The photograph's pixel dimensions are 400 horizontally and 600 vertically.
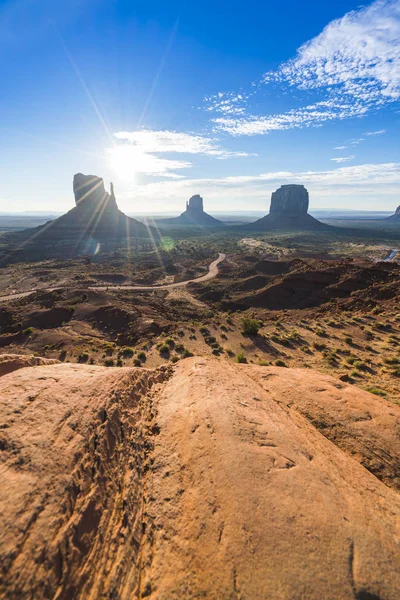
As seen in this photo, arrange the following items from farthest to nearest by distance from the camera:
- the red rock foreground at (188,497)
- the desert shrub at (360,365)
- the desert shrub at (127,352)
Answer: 1. the desert shrub at (127,352)
2. the desert shrub at (360,365)
3. the red rock foreground at (188,497)

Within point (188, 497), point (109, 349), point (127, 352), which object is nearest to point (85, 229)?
point (109, 349)

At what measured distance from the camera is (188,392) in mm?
11781

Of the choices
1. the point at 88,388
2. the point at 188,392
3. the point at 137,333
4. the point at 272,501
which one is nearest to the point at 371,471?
the point at 272,501

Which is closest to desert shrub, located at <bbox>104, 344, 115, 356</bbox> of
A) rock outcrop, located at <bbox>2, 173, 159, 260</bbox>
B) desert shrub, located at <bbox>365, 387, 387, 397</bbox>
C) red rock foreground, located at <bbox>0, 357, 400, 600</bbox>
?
red rock foreground, located at <bbox>0, 357, 400, 600</bbox>

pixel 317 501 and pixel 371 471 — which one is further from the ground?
pixel 317 501

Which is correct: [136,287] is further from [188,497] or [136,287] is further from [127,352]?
[188,497]

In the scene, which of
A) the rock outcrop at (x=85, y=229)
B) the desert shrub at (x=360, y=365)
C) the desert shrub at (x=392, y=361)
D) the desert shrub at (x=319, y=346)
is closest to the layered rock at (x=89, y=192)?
the rock outcrop at (x=85, y=229)

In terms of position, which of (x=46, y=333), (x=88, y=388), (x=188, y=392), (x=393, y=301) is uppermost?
(x=88, y=388)

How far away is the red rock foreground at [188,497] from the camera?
539cm

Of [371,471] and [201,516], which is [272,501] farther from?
[371,471]

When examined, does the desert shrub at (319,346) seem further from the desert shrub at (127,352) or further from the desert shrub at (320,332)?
the desert shrub at (127,352)

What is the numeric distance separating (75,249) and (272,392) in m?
136

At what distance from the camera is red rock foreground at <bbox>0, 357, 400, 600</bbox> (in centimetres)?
539

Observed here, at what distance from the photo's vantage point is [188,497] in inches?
278
